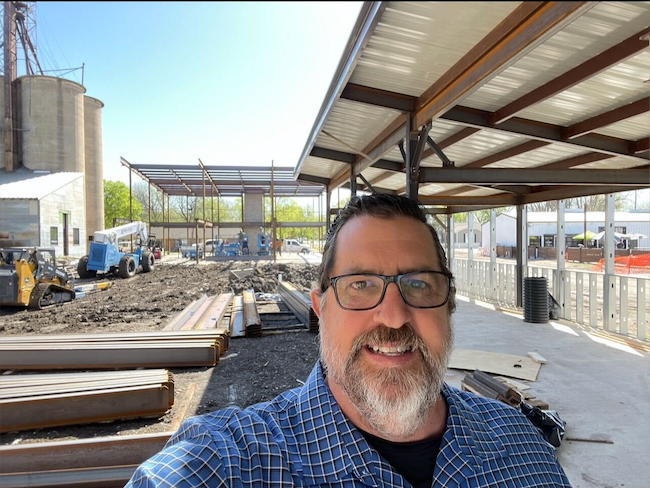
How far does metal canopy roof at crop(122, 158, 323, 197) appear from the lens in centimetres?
2638

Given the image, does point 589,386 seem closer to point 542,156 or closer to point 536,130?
point 536,130

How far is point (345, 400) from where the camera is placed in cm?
152

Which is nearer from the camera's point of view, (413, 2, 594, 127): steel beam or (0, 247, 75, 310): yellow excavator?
(413, 2, 594, 127): steel beam

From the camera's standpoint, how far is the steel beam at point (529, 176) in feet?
16.9

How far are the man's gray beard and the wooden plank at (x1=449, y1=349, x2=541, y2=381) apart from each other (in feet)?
15.9

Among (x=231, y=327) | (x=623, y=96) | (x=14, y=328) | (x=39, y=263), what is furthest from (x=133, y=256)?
(x=623, y=96)

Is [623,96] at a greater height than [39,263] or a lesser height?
greater

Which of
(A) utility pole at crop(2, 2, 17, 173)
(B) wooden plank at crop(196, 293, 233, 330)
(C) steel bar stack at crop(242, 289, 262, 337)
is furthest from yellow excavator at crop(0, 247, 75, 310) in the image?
(A) utility pole at crop(2, 2, 17, 173)

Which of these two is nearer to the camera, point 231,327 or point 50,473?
point 50,473

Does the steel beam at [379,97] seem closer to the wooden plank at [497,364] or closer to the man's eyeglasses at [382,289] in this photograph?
the man's eyeglasses at [382,289]

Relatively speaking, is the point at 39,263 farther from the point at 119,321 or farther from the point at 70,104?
the point at 70,104

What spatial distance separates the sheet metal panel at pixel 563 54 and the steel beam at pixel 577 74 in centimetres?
4

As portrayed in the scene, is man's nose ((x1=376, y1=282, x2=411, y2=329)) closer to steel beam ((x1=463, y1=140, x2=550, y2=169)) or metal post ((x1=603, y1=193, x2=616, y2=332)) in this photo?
steel beam ((x1=463, y1=140, x2=550, y2=169))

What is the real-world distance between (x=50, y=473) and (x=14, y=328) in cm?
791
